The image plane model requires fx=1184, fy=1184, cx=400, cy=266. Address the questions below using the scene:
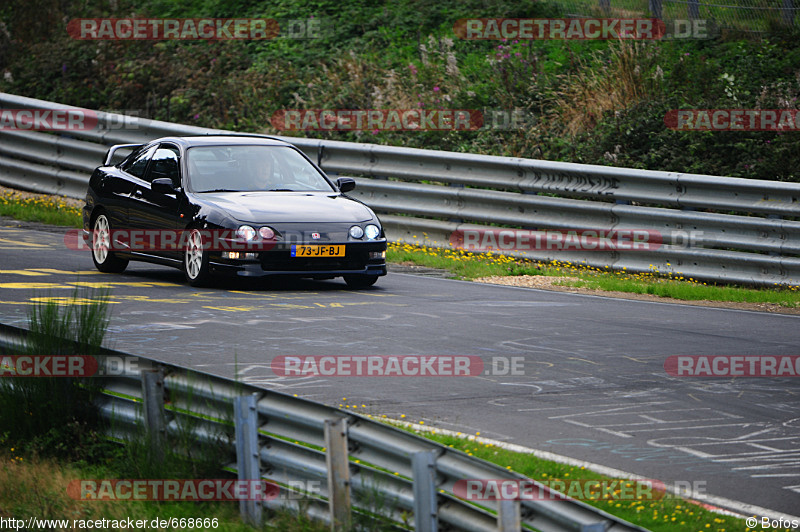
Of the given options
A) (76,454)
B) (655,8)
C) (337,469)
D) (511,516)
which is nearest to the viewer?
(511,516)

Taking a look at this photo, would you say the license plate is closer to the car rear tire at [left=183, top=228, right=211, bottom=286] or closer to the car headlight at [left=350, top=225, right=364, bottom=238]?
the car headlight at [left=350, top=225, right=364, bottom=238]

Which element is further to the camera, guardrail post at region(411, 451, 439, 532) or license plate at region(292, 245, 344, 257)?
license plate at region(292, 245, 344, 257)

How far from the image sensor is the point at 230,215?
1234cm

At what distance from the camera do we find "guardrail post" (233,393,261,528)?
5.26 m

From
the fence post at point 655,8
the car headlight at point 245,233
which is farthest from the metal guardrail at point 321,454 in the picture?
the fence post at point 655,8

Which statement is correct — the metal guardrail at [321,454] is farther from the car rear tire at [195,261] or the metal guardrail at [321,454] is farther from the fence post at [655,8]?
the fence post at [655,8]

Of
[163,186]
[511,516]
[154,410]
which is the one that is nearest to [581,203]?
[163,186]

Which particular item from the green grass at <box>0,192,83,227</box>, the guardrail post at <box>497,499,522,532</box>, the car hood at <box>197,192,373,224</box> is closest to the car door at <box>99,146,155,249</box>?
the car hood at <box>197,192,373,224</box>

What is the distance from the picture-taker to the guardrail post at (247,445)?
17.3 ft

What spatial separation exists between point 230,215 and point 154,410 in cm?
671

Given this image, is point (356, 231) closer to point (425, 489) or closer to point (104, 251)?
point (104, 251)

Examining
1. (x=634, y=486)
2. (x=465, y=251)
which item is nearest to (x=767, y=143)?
(x=465, y=251)

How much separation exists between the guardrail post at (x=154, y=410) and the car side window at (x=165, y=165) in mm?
7899

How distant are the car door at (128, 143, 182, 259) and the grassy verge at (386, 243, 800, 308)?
3.43 meters
